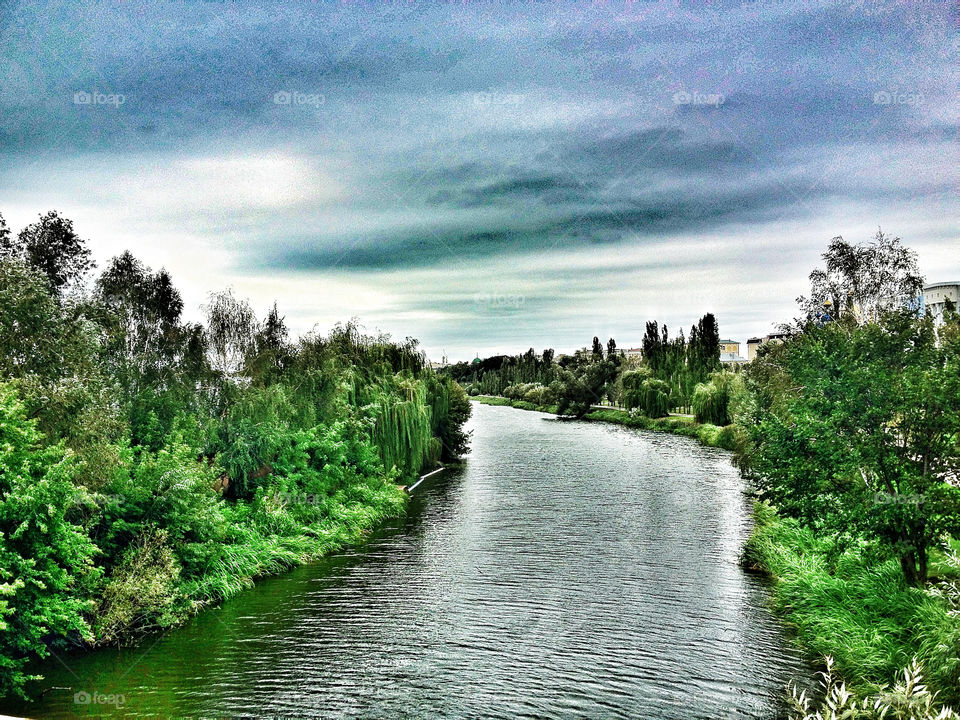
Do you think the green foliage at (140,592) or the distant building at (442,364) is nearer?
the green foliage at (140,592)

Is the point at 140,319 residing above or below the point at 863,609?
above

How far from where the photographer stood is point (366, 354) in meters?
32.5

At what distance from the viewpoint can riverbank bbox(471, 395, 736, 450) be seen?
47.2 metres

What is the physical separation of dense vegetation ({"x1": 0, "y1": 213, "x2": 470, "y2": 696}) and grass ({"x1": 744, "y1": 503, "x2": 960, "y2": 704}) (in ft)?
42.8

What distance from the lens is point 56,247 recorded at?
23422mm

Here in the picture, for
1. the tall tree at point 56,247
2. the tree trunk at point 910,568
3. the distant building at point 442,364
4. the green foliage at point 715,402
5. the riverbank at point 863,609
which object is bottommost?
the riverbank at point 863,609

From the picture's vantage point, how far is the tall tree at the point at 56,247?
2248 cm

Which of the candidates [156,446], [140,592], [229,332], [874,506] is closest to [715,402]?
[229,332]

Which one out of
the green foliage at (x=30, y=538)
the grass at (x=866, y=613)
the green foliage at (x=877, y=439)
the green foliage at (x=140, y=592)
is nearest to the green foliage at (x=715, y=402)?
the grass at (x=866, y=613)

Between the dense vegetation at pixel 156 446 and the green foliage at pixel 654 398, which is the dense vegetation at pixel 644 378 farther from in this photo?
the dense vegetation at pixel 156 446

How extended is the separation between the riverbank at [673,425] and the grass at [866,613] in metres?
26.0

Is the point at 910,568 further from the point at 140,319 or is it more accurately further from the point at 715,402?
the point at 715,402

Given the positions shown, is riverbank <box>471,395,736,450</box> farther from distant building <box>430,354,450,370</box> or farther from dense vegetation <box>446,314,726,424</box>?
distant building <box>430,354,450,370</box>

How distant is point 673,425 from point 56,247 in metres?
48.8
